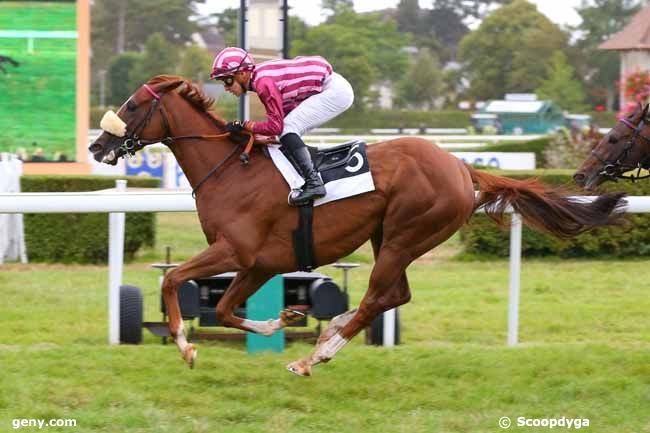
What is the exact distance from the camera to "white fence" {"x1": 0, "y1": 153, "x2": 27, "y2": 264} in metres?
9.49

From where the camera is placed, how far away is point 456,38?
263ft

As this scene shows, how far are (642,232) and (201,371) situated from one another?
5.50 m

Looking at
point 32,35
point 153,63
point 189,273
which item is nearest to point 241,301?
point 189,273

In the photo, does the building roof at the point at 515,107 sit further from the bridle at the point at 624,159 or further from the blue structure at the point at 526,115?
the bridle at the point at 624,159

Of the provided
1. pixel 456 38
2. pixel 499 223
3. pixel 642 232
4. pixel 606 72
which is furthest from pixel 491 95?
pixel 499 223

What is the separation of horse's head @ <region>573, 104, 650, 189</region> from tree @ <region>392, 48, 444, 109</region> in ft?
166

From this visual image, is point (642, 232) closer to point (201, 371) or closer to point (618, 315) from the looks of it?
point (618, 315)

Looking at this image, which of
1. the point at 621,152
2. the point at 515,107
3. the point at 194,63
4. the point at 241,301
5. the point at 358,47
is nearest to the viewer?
the point at 241,301

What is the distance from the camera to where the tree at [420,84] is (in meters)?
56.6

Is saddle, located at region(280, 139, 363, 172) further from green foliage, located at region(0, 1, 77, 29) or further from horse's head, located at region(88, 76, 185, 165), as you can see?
green foliage, located at region(0, 1, 77, 29)

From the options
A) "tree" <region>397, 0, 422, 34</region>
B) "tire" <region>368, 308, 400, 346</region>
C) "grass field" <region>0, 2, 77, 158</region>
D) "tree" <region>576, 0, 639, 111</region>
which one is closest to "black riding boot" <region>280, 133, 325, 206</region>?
"tire" <region>368, 308, 400, 346</region>

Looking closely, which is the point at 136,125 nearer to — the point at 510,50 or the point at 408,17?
the point at 510,50

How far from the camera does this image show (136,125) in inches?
204

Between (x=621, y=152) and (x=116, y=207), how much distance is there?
9.75 ft
